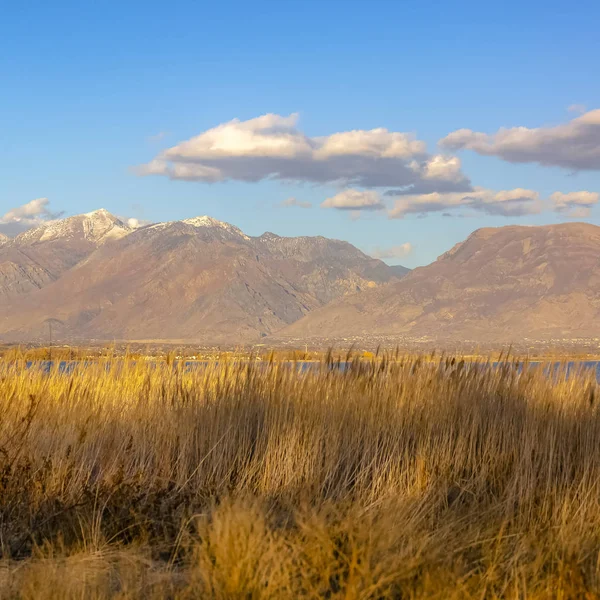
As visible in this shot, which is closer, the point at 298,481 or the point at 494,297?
the point at 298,481

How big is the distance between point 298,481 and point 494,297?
5988 inches

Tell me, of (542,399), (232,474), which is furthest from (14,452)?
(542,399)

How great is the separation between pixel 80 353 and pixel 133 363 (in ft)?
2.78

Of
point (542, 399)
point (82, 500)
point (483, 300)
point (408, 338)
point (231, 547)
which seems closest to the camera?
point (231, 547)

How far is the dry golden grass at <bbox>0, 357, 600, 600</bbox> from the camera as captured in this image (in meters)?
3.94

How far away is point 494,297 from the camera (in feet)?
507

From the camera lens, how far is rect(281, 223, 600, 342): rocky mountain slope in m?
139

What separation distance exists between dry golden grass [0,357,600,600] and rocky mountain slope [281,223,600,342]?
12383 cm

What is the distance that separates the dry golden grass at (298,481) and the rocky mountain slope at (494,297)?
12383 centimetres

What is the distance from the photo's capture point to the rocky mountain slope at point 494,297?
5458 inches

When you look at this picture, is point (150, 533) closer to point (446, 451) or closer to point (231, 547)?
point (231, 547)

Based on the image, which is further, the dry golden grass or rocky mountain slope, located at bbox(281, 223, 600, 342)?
Result: rocky mountain slope, located at bbox(281, 223, 600, 342)

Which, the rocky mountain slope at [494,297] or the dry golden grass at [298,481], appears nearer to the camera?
the dry golden grass at [298,481]

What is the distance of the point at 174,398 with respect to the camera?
25.4 feet
